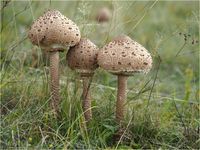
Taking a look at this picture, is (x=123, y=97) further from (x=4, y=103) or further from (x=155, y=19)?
(x=155, y=19)

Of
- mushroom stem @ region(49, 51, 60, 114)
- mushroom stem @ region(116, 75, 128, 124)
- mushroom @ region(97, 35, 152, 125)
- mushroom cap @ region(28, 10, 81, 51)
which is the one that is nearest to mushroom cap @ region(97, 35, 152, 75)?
mushroom @ region(97, 35, 152, 125)

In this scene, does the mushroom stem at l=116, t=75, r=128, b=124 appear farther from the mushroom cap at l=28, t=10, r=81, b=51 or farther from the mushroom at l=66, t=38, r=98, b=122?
the mushroom cap at l=28, t=10, r=81, b=51

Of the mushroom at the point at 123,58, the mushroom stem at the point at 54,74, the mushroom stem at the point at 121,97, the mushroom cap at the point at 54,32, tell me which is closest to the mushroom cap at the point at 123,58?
the mushroom at the point at 123,58

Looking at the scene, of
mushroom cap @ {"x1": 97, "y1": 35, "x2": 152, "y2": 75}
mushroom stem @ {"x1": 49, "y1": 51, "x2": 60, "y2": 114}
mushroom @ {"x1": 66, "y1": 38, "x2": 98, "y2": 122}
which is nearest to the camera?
mushroom cap @ {"x1": 97, "y1": 35, "x2": 152, "y2": 75}

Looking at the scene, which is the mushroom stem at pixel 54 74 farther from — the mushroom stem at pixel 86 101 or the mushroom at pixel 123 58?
the mushroom at pixel 123 58

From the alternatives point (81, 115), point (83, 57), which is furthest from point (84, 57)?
point (81, 115)
